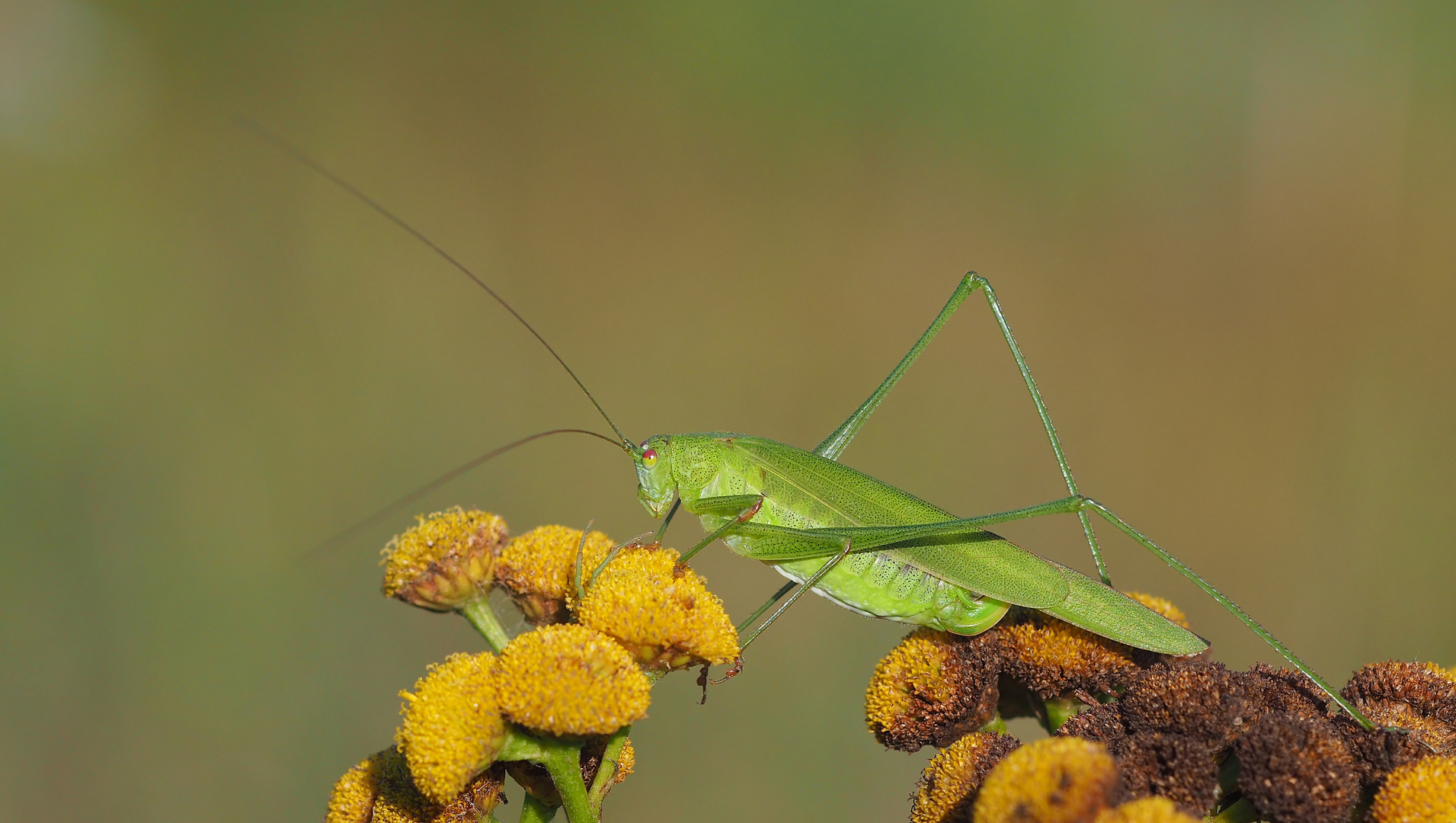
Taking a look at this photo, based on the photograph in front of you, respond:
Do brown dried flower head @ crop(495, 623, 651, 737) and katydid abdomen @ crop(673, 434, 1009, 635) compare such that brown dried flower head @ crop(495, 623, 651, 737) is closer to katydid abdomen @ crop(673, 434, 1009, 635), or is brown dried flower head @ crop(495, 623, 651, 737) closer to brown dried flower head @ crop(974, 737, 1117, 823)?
brown dried flower head @ crop(974, 737, 1117, 823)

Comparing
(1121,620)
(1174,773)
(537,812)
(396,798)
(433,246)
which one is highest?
(1121,620)

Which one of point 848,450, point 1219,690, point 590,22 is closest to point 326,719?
point 848,450

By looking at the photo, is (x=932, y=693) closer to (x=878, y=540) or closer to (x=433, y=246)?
(x=878, y=540)

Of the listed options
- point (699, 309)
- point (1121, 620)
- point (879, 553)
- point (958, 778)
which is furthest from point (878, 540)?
point (699, 309)

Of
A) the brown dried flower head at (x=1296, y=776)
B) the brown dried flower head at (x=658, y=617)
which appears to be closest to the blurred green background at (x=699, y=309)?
the brown dried flower head at (x=658, y=617)

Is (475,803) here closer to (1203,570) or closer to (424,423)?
(424,423)

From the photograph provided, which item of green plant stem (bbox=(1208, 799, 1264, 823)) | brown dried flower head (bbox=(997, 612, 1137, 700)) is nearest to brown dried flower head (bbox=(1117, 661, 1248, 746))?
green plant stem (bbox=(1208, 799, 1264, 823))
